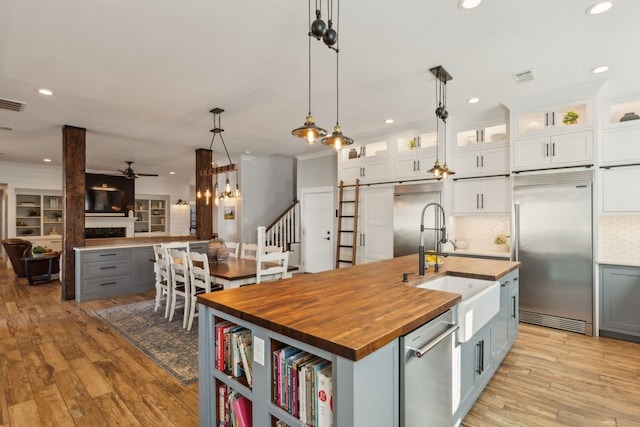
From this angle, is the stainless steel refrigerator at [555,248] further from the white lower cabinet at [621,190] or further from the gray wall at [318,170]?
the gray wall at [318,170]

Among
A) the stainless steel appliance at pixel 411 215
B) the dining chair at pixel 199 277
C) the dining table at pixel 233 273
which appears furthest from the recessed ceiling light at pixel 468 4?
the dining chair at pixel 199 277

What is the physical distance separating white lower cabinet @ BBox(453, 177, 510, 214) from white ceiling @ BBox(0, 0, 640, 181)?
990mm

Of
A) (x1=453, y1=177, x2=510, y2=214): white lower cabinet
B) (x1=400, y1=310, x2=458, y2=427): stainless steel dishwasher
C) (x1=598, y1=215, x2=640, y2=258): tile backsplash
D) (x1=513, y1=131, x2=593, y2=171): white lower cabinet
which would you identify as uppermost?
(x1=513, y1=131, x2=593, y2=171): white lower cabinet

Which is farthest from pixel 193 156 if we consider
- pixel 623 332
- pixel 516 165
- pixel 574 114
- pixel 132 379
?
pixel 623 332

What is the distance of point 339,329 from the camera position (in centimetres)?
130

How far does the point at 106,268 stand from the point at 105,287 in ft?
1.06

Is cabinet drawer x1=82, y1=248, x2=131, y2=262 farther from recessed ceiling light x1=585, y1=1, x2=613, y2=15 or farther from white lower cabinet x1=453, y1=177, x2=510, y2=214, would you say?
recessed ceiling light x1=585, y1=1, x2=613, y2=15

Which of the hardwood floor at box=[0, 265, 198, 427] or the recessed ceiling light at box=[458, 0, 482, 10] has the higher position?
the recessed ceiling light at box=[458, 0, 482, 10]

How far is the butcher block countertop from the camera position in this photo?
1230 millimetres

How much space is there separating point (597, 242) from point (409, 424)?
366 cm

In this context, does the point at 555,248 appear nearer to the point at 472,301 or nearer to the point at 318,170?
the point at 472,301

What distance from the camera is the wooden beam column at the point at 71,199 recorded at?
5094 millimetres

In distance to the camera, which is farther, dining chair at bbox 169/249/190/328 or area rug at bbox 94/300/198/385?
dining chair at bbox 169/249/190/328

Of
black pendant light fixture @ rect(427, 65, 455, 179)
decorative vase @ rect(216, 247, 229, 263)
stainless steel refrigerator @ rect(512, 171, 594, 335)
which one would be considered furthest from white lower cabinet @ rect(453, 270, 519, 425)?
decorative vase @ rect(216, 247, 229, 263)
